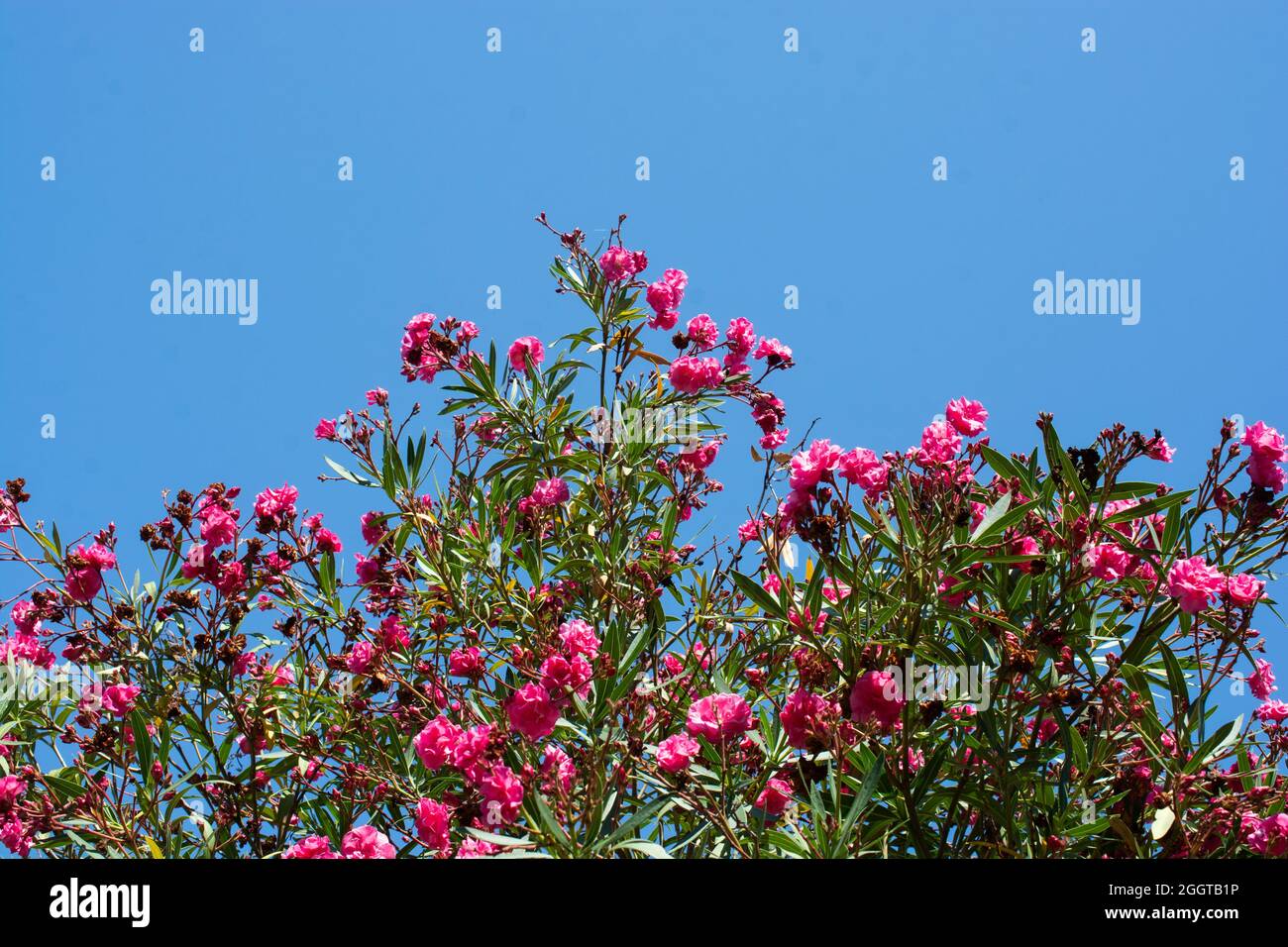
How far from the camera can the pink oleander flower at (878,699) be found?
2398 mm

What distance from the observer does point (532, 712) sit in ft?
8.36

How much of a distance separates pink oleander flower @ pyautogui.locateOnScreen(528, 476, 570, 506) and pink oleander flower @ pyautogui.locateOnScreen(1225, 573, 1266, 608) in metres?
2.06

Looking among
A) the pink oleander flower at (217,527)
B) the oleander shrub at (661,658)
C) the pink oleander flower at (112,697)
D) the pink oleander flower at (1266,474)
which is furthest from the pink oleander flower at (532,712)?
the pink oleander flower at (1266,474)

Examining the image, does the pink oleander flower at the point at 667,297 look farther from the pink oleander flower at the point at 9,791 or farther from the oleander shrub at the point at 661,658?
the pink oleander flower at the point at 9,791

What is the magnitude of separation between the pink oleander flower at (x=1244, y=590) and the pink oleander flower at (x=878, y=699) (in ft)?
2.64

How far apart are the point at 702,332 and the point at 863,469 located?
1.56 m

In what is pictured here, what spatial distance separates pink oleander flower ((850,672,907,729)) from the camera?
240 cm

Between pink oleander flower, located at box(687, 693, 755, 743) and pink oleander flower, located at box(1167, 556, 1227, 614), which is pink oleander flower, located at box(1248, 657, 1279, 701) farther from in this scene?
pink oleander flower, located at box(687, 693, 755, 743)

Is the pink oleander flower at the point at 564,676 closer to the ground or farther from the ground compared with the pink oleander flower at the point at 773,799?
farther from the ground

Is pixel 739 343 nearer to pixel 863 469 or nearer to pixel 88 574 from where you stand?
pixel 863 469

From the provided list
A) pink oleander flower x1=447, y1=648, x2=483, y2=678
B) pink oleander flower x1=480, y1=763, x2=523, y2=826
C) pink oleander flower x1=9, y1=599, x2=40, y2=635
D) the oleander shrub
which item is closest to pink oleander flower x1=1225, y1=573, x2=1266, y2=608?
the oleander shrub
